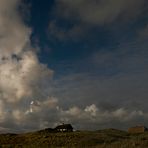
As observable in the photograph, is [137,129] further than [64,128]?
Yes

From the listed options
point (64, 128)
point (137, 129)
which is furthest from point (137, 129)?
point (64, 128)

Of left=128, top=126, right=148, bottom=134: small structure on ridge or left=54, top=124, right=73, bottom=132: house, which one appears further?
left=128, top=126, right=148, bottom=134: small structure on ridge

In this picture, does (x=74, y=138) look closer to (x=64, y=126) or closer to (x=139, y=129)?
(x=64, y=126)

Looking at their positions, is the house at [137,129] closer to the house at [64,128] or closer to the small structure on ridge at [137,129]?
the small structure on ridge at [137,129]

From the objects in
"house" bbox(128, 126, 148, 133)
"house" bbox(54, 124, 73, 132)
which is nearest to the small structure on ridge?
"house" bbox(128, 126, 148, 133)

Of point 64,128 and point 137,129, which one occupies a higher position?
point 64,128

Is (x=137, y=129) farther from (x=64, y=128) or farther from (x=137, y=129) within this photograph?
(x=64, y=128)

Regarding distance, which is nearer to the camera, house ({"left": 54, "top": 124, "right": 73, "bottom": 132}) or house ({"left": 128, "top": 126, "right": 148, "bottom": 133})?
house ({"left": 54, "top": 124, "right": 73, "bottom": 132})

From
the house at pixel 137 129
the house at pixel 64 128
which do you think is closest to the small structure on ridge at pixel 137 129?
the house at pixel 137 129

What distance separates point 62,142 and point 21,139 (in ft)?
46.9

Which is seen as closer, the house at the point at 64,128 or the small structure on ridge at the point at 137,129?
the house at the point at 64,128

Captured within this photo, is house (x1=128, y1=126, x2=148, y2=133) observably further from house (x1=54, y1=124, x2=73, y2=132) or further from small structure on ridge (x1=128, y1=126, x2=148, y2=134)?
house (x1=54, y1=124, x2=73, y2=132)

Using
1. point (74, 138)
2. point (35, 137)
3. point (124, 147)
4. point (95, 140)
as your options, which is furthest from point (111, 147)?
point (35, 137)

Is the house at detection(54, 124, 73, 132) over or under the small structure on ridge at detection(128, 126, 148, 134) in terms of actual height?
over
